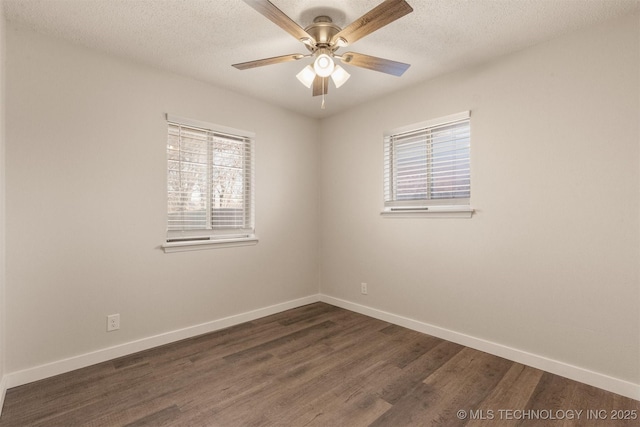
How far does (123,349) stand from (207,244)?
1.10 metres

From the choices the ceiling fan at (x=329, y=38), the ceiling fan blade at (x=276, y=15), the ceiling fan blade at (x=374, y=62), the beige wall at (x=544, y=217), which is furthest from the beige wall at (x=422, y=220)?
the ceiling fan blade at (x=276, y=15)

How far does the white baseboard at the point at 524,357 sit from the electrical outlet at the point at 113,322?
247cm

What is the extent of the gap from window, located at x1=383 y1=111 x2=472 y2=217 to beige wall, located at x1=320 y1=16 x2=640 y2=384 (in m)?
0.10

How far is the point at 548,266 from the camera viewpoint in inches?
91.7

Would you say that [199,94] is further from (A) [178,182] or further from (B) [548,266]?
(B) [548,266]

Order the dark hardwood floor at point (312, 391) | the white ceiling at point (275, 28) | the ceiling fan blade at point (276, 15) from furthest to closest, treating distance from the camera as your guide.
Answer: the white ceiling at point (275, 28), the dark hardwood floor at point (312, 391), the ceiling fan blade at point (276, 15)

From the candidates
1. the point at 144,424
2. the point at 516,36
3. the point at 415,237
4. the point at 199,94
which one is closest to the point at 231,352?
the point at 144,424

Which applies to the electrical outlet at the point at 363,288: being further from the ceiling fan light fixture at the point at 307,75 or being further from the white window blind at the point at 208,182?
the ceiling fan light fixture at the point at 307,75

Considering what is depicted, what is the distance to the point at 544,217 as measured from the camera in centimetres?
234

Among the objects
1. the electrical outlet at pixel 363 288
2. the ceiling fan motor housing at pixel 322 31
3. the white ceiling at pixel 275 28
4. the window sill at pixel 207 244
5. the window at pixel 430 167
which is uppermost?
the white ceiling at pixel 275 28

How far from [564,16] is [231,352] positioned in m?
3.51

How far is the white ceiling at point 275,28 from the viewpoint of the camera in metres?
1.95

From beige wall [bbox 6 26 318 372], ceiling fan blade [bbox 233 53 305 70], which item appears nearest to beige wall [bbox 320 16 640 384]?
ceiling fan blade [bbox 233 53 305 70]

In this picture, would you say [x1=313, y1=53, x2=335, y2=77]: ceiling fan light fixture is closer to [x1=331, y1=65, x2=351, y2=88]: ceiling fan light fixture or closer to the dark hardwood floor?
[x1=331, y1=65, x2=351, y2=88]: ceiling fan light fixture
